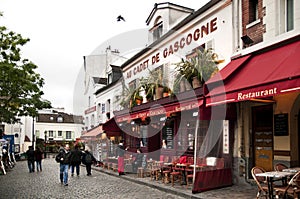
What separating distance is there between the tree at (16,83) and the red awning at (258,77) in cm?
1365

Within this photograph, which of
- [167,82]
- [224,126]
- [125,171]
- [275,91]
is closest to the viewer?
[275,91]

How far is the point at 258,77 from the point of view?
8.71 metres

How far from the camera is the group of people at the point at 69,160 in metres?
14.0

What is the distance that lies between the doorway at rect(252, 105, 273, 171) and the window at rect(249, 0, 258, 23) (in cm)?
299

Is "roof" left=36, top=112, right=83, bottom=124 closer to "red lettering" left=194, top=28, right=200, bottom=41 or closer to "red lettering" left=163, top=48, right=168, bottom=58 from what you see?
"red lettering" left=163, top=48, right=168, bottom=58

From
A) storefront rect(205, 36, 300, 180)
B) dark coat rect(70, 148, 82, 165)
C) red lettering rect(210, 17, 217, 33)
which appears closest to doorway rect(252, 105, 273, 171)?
storefront rect(205, 36, 300, 180)

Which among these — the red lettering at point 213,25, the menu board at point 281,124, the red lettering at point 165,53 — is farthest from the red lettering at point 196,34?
the menu board at point 281,124

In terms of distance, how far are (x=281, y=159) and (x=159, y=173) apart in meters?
5.79

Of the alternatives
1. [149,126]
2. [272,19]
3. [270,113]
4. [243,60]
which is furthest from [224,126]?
[149,126]

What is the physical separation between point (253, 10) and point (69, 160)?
30.5 feet

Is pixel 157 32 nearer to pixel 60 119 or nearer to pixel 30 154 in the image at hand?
pixel 30 154

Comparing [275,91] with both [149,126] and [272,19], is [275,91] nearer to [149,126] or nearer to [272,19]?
[272,19]

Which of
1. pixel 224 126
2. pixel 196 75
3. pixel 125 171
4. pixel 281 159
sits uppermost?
pixel 196 75

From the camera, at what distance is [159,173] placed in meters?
14.5
